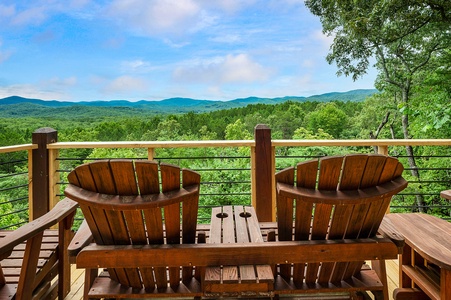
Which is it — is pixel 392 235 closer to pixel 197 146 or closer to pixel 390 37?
pixel 197 146

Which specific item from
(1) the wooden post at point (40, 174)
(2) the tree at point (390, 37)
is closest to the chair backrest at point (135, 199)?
(1) the wooden post at point (40, 174)

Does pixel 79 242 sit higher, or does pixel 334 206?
pixel 334 206

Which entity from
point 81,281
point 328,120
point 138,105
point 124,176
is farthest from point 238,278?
point 138,105

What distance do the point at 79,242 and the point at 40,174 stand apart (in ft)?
6.98

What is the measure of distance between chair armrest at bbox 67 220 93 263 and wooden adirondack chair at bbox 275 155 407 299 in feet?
2.86

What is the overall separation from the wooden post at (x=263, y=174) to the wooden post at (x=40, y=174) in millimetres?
2100

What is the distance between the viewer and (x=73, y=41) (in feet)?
47.9

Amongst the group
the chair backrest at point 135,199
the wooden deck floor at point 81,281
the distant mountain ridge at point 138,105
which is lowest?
the wooden deck floor at point 81,281

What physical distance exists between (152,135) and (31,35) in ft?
25.9

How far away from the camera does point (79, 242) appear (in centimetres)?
137

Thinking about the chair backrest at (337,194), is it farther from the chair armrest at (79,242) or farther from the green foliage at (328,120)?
the green foliage at (328,120)

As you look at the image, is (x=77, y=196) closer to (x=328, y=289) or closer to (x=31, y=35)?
(x=328, y=289)

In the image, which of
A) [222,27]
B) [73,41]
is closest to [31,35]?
[73,41]

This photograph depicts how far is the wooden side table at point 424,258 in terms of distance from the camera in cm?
150
